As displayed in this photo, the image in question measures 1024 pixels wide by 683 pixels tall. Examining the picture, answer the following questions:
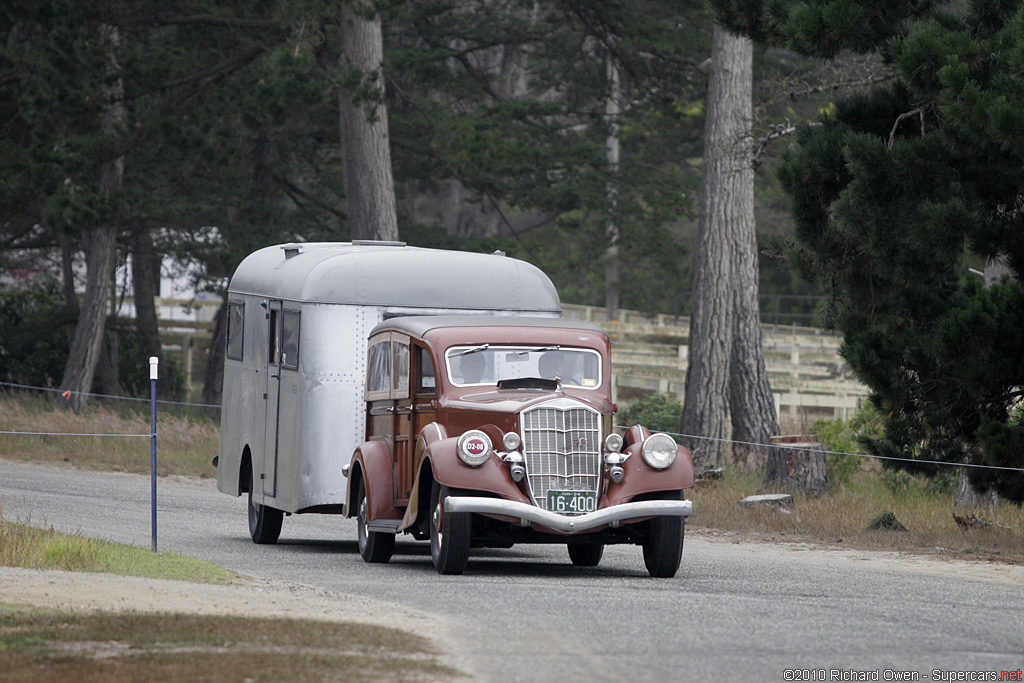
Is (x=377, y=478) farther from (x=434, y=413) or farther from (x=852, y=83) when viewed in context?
(x=852, y=83)

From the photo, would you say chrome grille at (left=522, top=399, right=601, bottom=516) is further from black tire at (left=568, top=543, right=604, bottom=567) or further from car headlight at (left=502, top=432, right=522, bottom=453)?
black tire at (left=568, top=543, right=604, bottom=567)

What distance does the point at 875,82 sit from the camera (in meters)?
18.1

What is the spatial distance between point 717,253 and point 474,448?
49.6 feet

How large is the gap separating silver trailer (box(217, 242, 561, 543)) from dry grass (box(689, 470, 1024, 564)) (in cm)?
431

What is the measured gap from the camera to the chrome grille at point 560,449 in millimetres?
12617

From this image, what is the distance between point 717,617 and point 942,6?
9.62 metres

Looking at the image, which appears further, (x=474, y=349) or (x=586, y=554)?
(x=586, y=554)

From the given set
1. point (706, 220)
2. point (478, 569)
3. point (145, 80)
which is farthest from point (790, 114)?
point (478, 569)

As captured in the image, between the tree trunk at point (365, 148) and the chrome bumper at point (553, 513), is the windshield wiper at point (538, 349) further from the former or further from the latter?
the tree trunk at point (365, 148)

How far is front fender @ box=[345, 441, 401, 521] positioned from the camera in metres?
13.8

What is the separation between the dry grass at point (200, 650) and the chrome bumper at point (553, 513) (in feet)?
10.2

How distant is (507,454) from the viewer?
1261 cm

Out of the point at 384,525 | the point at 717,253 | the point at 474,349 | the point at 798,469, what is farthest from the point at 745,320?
the point at 384,525

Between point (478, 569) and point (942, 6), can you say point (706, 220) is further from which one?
point (478, 569)
